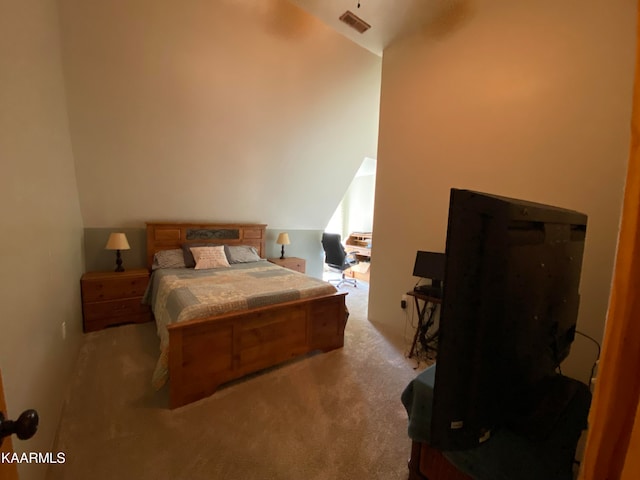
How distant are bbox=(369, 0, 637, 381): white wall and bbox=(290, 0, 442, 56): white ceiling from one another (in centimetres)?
17

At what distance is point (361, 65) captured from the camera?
10.1 feet

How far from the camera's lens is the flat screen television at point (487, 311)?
1.74 feet

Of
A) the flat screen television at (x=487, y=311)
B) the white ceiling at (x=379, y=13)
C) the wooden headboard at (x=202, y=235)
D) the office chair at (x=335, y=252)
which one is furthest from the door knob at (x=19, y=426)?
the office chair at (x=335, y=252)

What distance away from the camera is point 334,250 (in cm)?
475

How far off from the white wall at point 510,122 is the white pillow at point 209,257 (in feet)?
6.64

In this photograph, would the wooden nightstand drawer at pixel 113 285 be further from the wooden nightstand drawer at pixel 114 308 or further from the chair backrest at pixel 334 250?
the chair backrest at pixel 334 250

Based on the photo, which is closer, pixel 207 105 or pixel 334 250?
pixel 207 105

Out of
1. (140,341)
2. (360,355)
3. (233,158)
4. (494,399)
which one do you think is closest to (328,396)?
(360,355)

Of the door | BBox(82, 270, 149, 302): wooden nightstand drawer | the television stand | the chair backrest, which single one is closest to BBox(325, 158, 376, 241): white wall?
the chair backrest

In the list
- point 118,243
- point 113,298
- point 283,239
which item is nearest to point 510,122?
point 283,239

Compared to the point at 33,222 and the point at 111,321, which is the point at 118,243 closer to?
the point at 111,321

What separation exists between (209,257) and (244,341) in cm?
170

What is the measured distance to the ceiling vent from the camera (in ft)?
7.09

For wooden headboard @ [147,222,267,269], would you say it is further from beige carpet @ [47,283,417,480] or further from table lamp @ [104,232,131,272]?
beige carpet @ [47,283,417,480]
